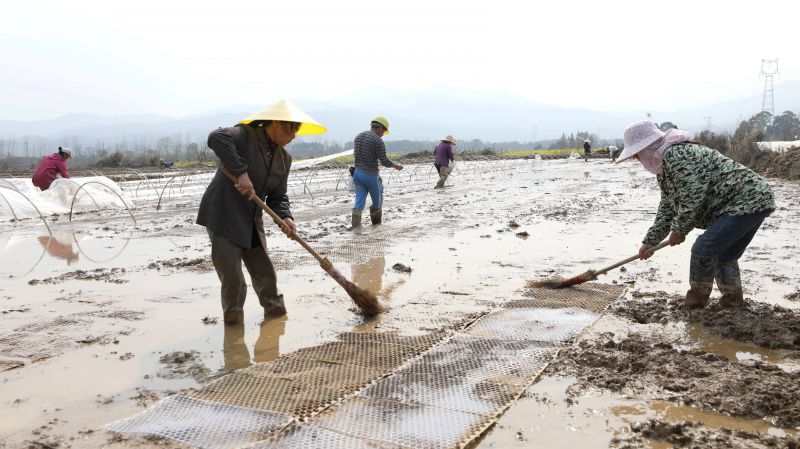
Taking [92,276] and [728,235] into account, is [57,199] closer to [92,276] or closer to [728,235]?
[92,276]

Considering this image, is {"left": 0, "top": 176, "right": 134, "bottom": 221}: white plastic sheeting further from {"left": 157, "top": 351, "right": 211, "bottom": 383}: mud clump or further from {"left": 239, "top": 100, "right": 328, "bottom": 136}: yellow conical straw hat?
{"left": 157, "top": 351, "right": 211, "bottom": 383}: mud clump

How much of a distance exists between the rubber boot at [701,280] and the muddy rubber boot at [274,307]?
8.98ft

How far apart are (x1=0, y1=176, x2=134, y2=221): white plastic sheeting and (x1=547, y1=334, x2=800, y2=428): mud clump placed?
28.9 feet

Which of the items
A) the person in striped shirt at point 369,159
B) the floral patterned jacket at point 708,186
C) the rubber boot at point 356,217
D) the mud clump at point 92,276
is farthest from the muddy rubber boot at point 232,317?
the rubber boot at point 356,217

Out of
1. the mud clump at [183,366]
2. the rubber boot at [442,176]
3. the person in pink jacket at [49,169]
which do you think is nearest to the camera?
the mud clump at [183,366]

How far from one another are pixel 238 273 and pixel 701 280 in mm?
2960

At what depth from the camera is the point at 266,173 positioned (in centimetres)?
392

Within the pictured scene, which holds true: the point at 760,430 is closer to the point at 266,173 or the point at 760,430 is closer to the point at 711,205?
the point at 711,205

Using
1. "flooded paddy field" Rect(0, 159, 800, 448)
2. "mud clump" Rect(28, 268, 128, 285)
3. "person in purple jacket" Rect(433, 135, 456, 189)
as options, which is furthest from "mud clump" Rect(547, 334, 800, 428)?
"person in purple jacket" Rect(433, 135, 456, 189)

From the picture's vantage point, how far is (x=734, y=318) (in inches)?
147

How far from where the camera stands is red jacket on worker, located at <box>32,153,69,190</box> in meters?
11.3

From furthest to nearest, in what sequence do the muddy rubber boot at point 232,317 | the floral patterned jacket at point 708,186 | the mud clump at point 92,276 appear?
1. the mud clump at point 92,276
2. the muddy rubber boot at point 232,317
3. the floral patterned jacket at point 708,186

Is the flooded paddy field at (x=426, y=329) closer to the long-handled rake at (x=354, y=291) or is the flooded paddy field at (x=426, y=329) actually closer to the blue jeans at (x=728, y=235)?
the long-handled rake at (x=354, y=291)

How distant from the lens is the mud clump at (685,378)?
2.55 meters
